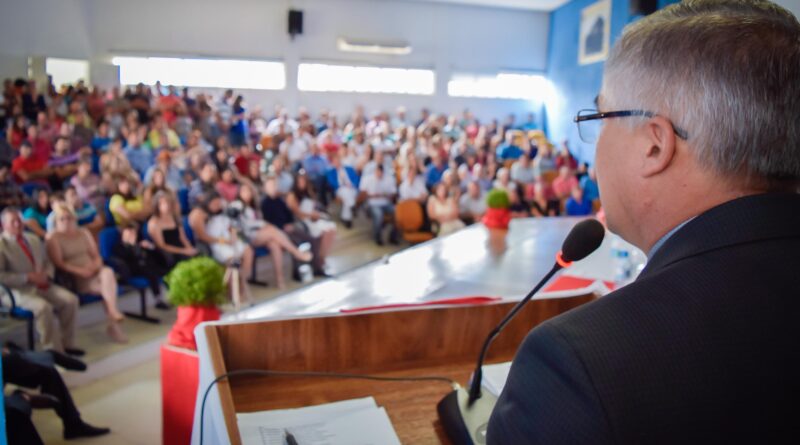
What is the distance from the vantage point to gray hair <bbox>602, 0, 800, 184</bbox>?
644 mm

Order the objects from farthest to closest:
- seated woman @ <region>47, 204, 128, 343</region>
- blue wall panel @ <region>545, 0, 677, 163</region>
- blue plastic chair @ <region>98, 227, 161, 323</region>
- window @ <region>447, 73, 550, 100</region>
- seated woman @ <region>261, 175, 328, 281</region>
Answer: blue wall panel @ <region>545, 0, 677, 163</region>, window @ <region>447, 73, 550, 100</region>, seated woman @ <region>261, 175, 328, 281</region>, blue plastic chair @ <region>98, 227, 161, 323</region>, seated woman @ <region>47, 204, 128, 343</region>

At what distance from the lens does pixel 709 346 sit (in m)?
0.56

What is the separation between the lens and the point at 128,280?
199 inches

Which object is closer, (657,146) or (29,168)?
(657,146)

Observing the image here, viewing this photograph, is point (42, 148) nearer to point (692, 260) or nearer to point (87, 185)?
point (87, 185)

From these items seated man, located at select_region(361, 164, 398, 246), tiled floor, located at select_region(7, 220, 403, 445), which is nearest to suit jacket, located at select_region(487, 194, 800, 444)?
tiled floor, located at select_region(7, 220, 403, 445)

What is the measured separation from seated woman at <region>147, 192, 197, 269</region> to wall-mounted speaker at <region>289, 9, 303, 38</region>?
3.82 metres

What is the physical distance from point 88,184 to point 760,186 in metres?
5.79

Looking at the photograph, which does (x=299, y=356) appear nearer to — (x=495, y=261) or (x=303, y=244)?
(x=495, y=261)

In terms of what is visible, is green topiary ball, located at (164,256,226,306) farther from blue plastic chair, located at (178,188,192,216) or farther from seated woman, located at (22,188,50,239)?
blue plastic chair, located at (178,188,192,216)

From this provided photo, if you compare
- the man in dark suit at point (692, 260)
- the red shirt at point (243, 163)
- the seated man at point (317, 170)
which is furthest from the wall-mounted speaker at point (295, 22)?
the man in dark suit at point (692, 260)

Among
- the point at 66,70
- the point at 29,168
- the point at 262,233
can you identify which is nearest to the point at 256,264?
the point at 262,233

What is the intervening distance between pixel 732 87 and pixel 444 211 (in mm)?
7104

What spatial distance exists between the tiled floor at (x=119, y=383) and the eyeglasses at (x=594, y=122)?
3.25 m
